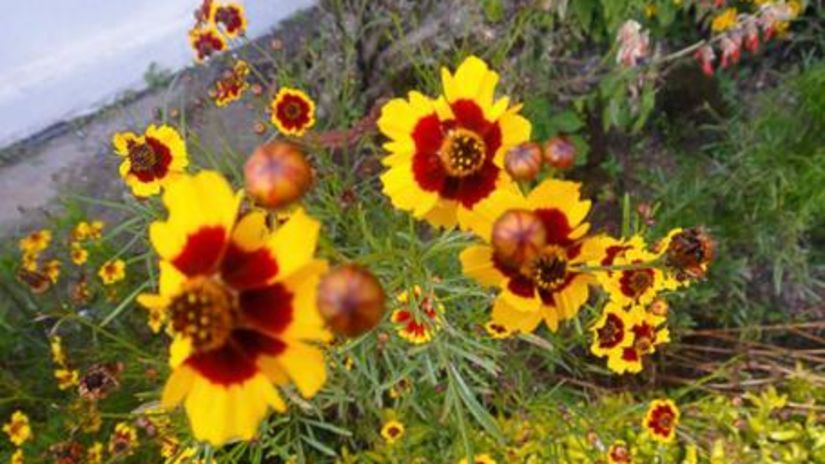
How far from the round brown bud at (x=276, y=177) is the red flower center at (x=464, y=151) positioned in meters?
0.28

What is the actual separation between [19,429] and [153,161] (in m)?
0.93

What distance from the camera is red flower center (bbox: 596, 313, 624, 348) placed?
4.93ft

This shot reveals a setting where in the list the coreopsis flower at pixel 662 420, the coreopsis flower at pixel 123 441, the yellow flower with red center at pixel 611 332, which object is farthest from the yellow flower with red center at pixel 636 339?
the coreopsis flower at pixel 123 441

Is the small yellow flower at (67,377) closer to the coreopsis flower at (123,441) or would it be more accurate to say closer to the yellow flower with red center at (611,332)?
the coreopsis flower at (123,441)

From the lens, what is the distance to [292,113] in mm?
1693

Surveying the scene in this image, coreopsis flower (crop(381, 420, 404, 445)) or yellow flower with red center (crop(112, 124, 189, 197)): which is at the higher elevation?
yellow flower with red center (crop(112, 124, 189, 197))

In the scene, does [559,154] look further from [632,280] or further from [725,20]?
[725,20]

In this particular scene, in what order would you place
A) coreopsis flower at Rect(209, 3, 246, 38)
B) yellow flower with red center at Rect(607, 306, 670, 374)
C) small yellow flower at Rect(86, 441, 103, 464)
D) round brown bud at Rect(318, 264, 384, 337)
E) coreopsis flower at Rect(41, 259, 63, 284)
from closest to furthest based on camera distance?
round brown bud at Rect(318, 264, 384, 337), yellow flower with red center at Rect(607, 306, 670, 374), small yellow flower at Rect(86, 441, 103, 464), coreopsis flower at Rect(209, 3, 246, 38), coreopsis flower at Rect(41, 259, 63, 284)

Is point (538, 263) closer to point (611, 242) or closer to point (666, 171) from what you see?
point (611, 242)

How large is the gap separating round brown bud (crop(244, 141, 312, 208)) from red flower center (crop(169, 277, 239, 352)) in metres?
0.10

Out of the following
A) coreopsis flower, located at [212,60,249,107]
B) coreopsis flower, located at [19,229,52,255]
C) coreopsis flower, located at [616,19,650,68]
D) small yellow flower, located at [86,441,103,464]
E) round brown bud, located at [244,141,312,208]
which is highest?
coreopsis flower, located at [212,60,249,107]

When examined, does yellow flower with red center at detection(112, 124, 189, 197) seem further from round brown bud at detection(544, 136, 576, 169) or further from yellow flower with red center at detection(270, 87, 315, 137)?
round brown bud at detection(544, 136, 576, 169)

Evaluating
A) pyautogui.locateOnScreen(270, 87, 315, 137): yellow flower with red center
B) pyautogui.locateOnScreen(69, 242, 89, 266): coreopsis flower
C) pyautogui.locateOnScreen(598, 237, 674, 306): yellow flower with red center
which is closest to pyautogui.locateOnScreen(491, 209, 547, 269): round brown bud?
pyautogui.locateOnScreen(598, 237, 674, 306): yellow flower with red center

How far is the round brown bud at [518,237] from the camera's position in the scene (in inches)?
33.5
